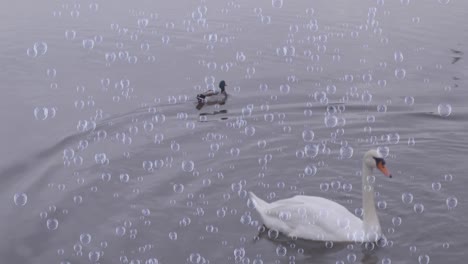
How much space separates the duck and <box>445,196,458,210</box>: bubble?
752 cm

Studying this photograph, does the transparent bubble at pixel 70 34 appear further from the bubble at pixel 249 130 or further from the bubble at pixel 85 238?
the bubble at pixel 85 238

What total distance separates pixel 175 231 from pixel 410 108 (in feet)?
27.0

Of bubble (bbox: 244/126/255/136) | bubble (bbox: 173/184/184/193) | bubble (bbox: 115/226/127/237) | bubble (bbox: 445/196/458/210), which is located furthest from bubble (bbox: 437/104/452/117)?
bubble (bbox: 115/226/127/237)

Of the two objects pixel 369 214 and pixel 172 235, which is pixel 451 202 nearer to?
pixel 369 214

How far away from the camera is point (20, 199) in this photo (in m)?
14.6

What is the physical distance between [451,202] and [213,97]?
780cm

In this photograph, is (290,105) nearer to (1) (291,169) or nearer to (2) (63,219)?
(1) (291,169)

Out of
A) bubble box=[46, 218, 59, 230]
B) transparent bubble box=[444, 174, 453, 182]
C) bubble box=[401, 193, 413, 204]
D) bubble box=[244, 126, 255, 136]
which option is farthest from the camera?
bubble box=[244, 126, 255, 136]

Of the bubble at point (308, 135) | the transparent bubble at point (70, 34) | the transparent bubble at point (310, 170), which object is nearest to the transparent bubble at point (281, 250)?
the transparent bubble at point (310, 170)

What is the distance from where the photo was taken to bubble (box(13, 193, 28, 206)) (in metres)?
14.5

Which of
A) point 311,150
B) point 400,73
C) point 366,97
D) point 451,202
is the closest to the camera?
point 451,202

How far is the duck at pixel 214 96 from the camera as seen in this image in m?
20.0

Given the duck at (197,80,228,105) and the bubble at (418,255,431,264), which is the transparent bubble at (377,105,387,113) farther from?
the bubble at (418,255,431,264)

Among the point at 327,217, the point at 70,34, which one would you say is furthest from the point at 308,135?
the point at 70,34
